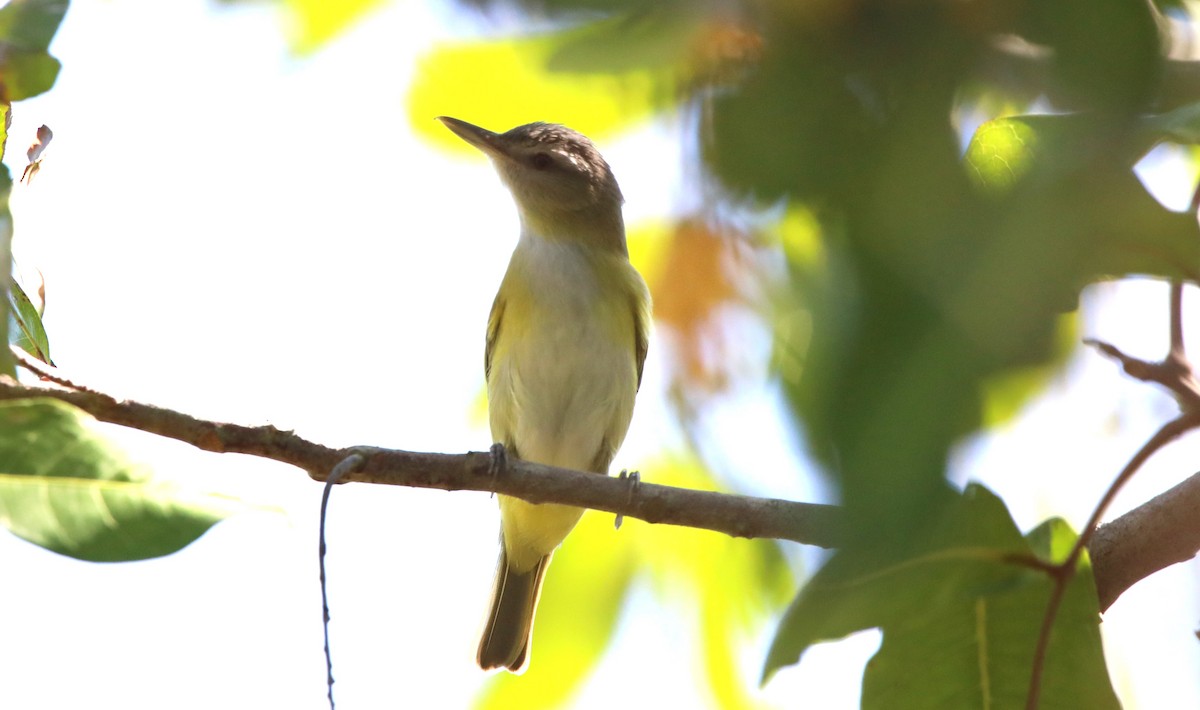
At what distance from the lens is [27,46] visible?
1.36m

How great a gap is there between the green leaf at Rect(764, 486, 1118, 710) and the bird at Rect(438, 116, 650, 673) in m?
3.22

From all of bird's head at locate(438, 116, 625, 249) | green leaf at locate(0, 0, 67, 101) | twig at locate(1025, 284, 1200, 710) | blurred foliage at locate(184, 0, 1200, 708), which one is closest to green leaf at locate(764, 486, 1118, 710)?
twig at locate(1025, 284, 1200, 710)

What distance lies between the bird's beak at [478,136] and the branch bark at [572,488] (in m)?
0.82

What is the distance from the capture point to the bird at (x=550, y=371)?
4.95m

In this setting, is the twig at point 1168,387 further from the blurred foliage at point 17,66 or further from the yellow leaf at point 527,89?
the blurred foliage at point 17,66

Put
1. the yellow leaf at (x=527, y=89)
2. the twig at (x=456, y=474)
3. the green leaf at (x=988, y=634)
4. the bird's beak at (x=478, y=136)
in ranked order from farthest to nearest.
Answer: the bird's beak at (x=478, y=136)
the twig at (x=456, y=474)
the green leaf at (x=988, y=634)
the yellow leaf at (x=527, y=89)

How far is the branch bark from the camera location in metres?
1.99

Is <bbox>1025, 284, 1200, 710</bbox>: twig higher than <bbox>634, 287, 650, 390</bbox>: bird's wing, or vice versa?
<bbox>634, 287, 650, 390</bbox>: bird's wing

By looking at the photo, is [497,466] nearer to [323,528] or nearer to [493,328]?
[323,528]

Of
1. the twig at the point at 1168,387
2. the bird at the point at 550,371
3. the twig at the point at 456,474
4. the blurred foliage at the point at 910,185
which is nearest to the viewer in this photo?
the blurred foliage at the point at 910,185

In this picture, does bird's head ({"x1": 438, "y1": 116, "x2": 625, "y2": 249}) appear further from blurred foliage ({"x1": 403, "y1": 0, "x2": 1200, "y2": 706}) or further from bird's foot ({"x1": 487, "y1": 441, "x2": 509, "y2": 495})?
blurred foliage ({"x1": 403, "y1": 0, "x2": 1200, "y2": 706})

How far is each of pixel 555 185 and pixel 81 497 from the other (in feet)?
14.4

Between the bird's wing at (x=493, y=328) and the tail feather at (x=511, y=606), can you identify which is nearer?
the tail feather at (x=511, y=606)

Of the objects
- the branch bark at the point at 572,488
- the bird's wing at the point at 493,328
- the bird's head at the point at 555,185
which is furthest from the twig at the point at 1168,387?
the bird's head at the point at 555,185
